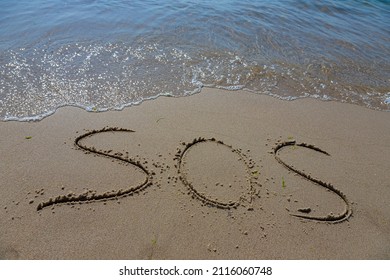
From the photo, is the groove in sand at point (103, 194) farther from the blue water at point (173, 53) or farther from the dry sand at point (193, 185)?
the blue water at point (173, 53)

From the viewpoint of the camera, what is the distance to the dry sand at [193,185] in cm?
293

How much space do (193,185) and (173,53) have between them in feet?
11.9

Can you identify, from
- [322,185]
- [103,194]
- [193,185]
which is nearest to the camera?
[103,194]

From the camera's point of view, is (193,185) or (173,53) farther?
(173,53)

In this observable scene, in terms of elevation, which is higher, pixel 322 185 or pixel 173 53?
pixel 173 53

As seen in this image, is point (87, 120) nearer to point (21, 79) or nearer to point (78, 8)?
point (21, 79)

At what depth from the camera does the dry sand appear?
2.93 metres

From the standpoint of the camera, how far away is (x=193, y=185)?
348 centimetres

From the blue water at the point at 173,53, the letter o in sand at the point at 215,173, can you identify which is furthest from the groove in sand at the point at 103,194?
the blue water at the point at 173,53

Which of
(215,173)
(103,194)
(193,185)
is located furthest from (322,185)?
(103,194)

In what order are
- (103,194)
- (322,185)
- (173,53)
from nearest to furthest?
(103,194) → (322,185) → (173,53)

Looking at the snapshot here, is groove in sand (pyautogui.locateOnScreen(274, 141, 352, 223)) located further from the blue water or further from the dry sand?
the blue water

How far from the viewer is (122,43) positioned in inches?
248

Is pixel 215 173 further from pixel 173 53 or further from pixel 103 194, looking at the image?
pixel 173 53
